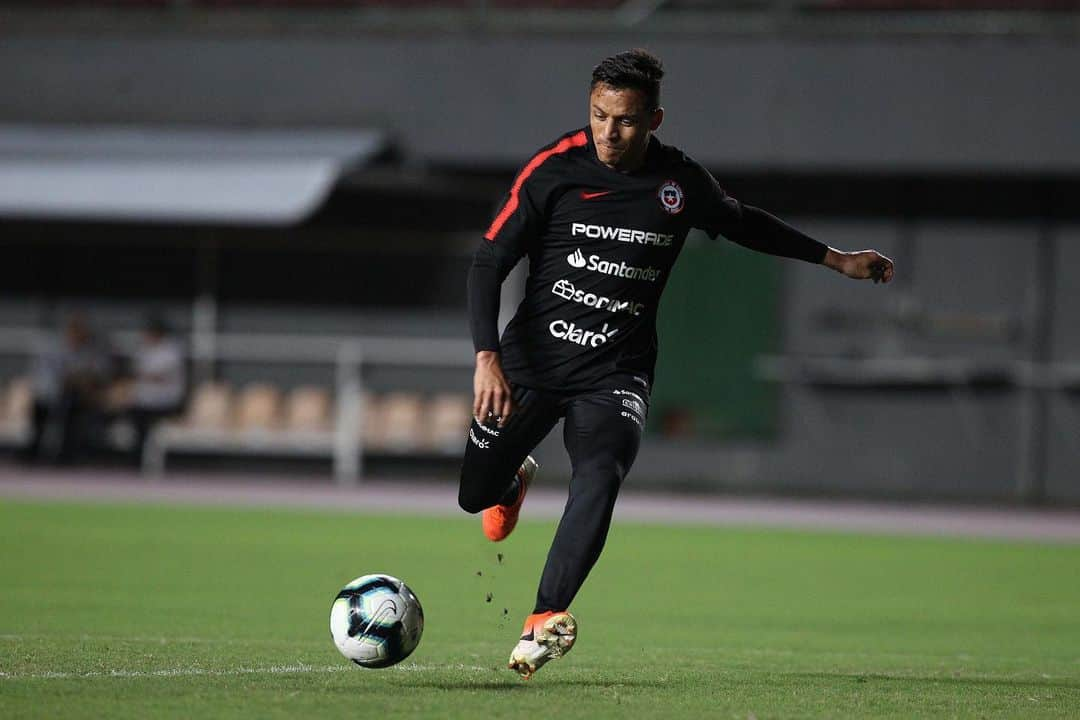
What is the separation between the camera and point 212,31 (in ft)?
72.1

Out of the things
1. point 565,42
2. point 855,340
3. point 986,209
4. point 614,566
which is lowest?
point 614,566

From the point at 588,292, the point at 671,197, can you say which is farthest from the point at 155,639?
the point at 671,197

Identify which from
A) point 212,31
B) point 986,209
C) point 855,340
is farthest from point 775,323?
point 212,31

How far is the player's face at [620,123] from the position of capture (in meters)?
7.07

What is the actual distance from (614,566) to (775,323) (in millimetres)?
A: 8777

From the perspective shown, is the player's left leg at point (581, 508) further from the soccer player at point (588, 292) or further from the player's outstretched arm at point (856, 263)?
the player's outstretched arm at point (856, 263)

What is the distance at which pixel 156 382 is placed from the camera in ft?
70.5

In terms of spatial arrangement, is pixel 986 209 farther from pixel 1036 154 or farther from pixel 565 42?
pixel 565 42

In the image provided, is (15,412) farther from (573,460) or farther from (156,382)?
(573,460)

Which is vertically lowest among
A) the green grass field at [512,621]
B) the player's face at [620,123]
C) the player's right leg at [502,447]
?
the green grass field at [512,621]

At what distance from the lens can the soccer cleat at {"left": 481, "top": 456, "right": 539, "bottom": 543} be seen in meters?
8.17

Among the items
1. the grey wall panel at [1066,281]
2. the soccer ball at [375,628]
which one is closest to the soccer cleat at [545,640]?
the soccer ball at [375,628]

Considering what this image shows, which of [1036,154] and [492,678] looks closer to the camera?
[492,678]

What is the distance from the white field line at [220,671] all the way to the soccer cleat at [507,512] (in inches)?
29.9
